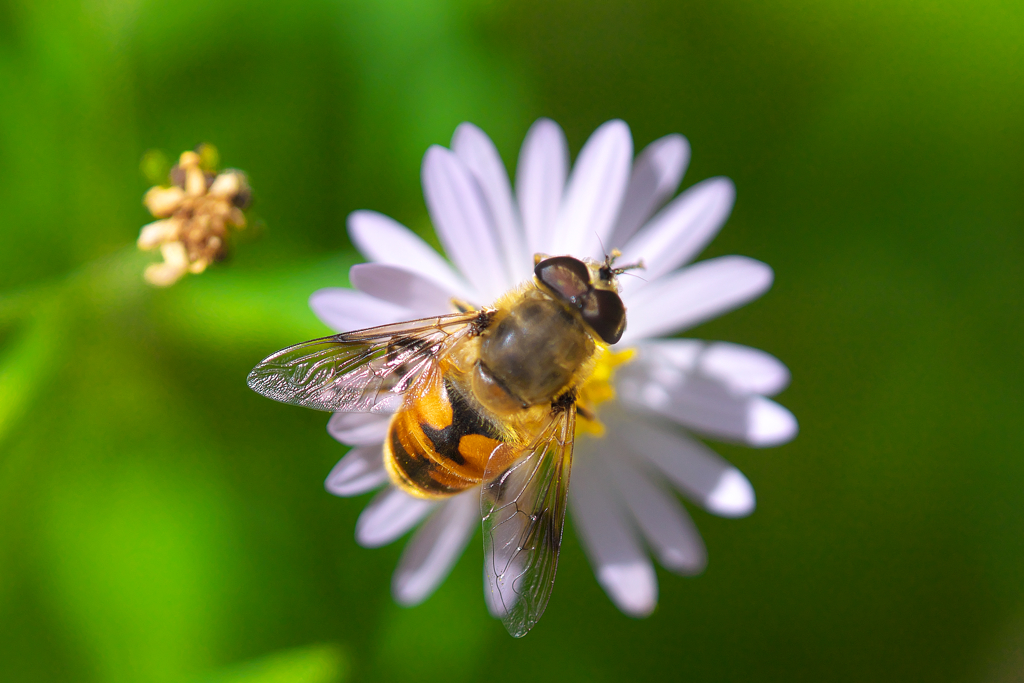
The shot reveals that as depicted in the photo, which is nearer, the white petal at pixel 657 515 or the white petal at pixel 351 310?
the white petal at pixel 351 310

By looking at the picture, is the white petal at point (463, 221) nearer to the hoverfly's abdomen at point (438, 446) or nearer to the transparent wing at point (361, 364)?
the transparent wing at point (361, 364)

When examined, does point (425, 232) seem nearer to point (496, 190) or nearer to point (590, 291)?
point (496, 190)

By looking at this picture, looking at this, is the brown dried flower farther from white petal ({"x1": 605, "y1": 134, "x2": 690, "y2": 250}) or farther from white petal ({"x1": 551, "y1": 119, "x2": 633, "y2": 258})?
white petal ({"x1": 605, "y1": 134, "x2": 690, "y2": 250})

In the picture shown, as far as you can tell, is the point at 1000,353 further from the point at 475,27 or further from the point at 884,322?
the point at 475,27

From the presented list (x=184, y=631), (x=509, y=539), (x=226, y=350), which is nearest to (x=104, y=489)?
(x=184, y=631)

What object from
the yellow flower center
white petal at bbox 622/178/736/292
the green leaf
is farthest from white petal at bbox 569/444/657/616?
the green leaf

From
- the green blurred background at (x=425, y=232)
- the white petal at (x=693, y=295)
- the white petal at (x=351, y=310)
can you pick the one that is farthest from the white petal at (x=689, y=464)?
the green blurred background at (x=425, y=232)
